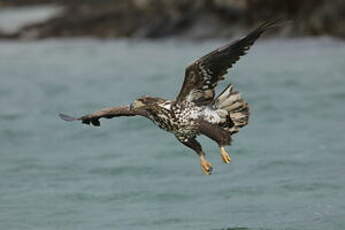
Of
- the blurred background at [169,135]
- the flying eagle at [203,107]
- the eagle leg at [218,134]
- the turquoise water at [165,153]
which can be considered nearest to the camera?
the eagle leg at [218,134]

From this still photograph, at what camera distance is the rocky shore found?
24.6 meters

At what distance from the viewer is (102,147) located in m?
14.2

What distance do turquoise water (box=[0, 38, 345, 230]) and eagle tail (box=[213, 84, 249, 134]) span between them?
1.21 m

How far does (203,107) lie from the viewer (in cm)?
858

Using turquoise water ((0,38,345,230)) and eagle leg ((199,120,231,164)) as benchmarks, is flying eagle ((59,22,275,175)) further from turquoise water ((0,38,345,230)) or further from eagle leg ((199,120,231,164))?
turquoise water ((0,38,345,230))

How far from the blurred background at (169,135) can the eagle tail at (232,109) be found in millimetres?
1199

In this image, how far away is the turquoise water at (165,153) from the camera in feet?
32.4

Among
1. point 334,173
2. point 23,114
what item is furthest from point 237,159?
point 23,114

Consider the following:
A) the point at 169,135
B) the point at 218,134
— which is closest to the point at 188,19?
the point at 169,135

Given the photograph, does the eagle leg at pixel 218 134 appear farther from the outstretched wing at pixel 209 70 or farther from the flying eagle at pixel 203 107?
the outstretched wing at pixel 209 70

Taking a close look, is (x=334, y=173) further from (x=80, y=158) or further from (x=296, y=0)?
(x=296, y=0)

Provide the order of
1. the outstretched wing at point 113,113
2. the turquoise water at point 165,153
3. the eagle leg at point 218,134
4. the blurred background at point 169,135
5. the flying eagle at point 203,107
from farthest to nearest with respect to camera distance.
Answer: the blurred background at point 169,135, the turquoise water at point 165,153, the outstretched wing at point 113,113, the flying eagle at point 203,107, the eagle leg at point 218,134

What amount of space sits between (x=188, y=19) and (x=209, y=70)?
64.6 ft

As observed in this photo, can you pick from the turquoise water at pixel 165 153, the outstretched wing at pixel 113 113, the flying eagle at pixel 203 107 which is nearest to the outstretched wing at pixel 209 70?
the flying eagle at pixel 203 107
